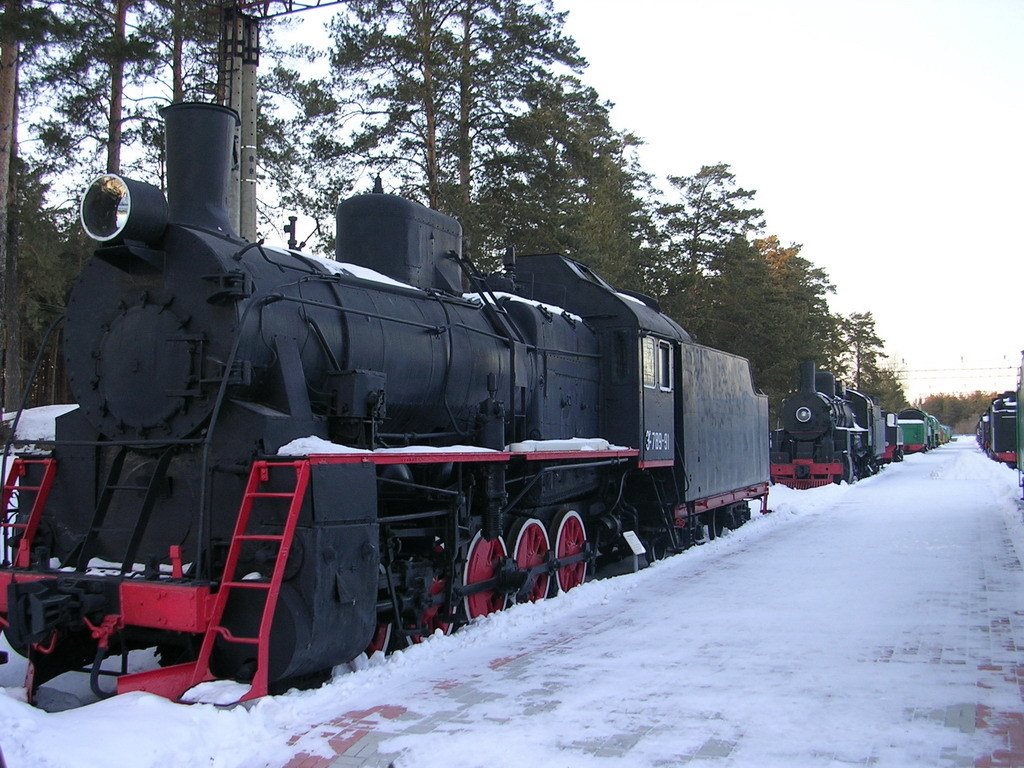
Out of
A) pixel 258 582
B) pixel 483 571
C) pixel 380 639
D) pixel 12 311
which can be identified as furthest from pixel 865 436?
pixel 258 582

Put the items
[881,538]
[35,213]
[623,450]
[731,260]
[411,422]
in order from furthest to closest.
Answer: [731,260] → [35,213] → [881,538] → [623,450] → [411,422]

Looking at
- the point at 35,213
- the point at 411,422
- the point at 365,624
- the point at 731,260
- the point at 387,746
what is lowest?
the point at 387,746

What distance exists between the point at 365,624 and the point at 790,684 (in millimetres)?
2703

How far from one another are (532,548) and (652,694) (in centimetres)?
339

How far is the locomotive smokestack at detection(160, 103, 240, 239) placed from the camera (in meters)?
6.26

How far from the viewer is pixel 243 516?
5.33 metres

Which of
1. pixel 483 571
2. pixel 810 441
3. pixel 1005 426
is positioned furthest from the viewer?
pixel 1005 426

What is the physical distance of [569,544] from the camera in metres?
9.71


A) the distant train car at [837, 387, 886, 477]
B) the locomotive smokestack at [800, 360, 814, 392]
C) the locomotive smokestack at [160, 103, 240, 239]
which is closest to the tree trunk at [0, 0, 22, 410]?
the locomotive smokestack at [160, 103, 240, 239]

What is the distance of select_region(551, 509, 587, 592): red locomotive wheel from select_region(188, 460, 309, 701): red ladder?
429cm

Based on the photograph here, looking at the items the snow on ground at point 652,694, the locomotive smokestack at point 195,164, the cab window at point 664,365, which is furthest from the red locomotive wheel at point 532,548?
the locomotive smokestack at point 195,164

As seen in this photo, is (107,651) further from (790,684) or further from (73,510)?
(790,684)

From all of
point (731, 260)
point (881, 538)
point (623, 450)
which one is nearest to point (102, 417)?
point (623, 450)

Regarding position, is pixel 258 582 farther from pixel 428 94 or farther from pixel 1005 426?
pixel 1005 426
